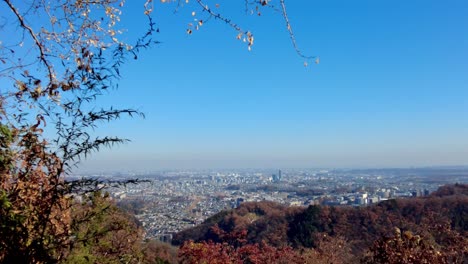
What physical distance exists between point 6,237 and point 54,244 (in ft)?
0.92

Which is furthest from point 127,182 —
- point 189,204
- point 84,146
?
point 189,204

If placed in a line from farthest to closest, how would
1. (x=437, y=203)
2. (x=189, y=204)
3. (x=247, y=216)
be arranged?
1. (x=189, y=204)
2. (x=247, y=216)
3. (x=437, y=203)

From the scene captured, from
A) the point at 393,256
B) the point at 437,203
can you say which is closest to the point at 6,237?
the point at 393,256

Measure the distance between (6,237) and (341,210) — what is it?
1005 inches

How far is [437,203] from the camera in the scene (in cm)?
2383

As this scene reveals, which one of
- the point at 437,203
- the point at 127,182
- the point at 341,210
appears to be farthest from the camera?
the point at 341,210

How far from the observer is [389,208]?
25.1m

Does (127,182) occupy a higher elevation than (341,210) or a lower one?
higher

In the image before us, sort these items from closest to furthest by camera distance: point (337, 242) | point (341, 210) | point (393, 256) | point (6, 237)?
point (6, 237), point (393, 256), point (337, 242), point (341, 210)

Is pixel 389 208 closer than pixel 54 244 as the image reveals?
No

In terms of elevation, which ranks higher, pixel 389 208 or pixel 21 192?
pixel 21 192

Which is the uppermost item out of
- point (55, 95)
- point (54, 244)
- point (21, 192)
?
point (55, 95)

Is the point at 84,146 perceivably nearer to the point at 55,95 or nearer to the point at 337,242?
the point at 55,95

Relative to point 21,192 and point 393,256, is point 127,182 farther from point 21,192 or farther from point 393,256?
point 393,256
